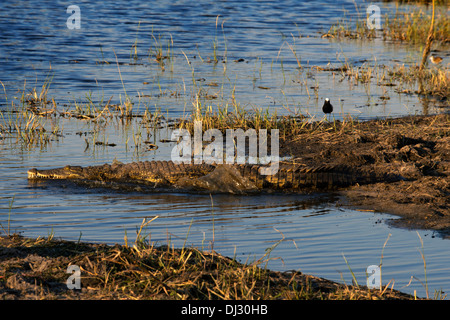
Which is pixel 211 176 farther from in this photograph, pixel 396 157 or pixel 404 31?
pixel 404 31

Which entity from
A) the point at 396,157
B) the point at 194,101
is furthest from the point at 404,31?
the point at 396,157

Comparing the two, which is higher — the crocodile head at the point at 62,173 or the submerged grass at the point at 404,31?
the submerged grass at the point at 404,31

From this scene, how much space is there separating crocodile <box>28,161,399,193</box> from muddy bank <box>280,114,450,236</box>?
0.66 feet

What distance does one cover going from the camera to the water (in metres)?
4.81

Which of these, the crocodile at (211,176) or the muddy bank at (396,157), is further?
the crocodile at (211,176)

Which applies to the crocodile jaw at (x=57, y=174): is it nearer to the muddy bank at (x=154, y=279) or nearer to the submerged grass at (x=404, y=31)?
the muddy bank at (x=154, y=279)

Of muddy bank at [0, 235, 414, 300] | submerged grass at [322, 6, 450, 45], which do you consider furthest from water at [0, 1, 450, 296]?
submerged grass at [322, 6, 450, 45]

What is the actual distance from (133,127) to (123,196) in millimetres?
2745

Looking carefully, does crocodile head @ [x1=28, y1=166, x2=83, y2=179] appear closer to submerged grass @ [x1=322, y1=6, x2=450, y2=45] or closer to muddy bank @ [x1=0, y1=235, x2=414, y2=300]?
muddy bank @ [x1=0, y1=235, x2=414, y2=300]

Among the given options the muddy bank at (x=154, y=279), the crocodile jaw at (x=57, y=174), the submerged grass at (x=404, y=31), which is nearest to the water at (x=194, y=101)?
the crocodile jaw at (x=57, y=174)

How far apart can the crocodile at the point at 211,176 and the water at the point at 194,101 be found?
233mm

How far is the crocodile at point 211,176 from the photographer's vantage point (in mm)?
6680

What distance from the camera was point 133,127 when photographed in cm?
905

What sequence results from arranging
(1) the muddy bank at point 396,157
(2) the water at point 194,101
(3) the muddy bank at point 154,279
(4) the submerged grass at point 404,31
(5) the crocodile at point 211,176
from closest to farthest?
(3) the muddy bank at point 154,279 < (2) the water at point 194,101 < (1) the muddy bank at point 396,157 < (5) the crocodile at point 211,176 < (4) the submerged grass at point 404,31
